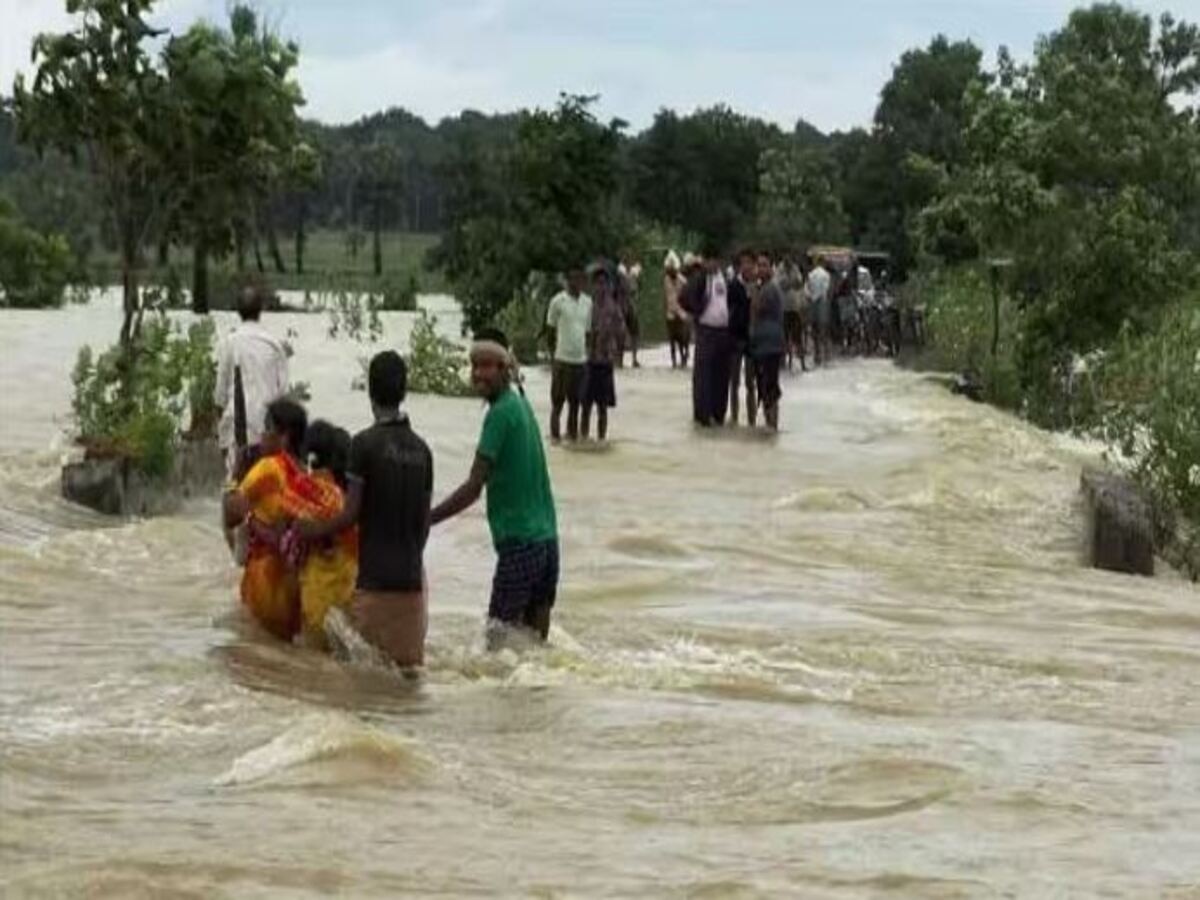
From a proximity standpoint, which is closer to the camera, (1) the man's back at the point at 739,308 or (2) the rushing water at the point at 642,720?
(2) the rushing water at the point at 642,720

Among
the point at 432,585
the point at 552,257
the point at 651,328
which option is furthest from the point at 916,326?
the point at 432,585

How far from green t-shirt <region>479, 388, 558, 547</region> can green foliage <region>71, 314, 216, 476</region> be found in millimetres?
6562

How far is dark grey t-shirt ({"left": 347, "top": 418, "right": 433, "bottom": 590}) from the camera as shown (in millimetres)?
9352

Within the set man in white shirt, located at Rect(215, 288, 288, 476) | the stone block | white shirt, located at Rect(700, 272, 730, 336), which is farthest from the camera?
white shirt, located at Rect(700, 272, 730, 336)

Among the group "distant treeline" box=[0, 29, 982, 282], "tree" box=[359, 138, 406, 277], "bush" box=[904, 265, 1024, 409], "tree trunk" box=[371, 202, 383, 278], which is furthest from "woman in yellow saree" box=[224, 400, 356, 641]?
"tree" box=[359, 138, 406, 277]

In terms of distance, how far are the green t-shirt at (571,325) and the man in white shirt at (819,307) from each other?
14470 mm

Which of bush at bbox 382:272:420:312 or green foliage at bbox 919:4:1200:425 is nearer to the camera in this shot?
green foliage at bbox 919:4:1200:425

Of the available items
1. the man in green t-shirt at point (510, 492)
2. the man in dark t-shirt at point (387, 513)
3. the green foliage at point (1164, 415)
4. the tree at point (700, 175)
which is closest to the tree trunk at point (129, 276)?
the green foliage at point (1164, 415)

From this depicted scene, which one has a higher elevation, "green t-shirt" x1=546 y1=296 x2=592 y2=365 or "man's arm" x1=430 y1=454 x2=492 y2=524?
"green t-shirt" x1=546 y1=296 x2=592 y2=365

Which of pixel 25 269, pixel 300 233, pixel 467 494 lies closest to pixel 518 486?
pixel 467 494

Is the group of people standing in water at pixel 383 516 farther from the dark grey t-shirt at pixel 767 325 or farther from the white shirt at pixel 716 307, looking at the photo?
the dark grey t-shirt at pixel 767 325

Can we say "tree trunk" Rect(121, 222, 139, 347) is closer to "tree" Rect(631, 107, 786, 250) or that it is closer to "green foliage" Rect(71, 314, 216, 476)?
"green foliage" Rect(71, 314, 216, 476)

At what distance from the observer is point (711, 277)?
22359 millimetres

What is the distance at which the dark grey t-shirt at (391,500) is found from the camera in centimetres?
935
